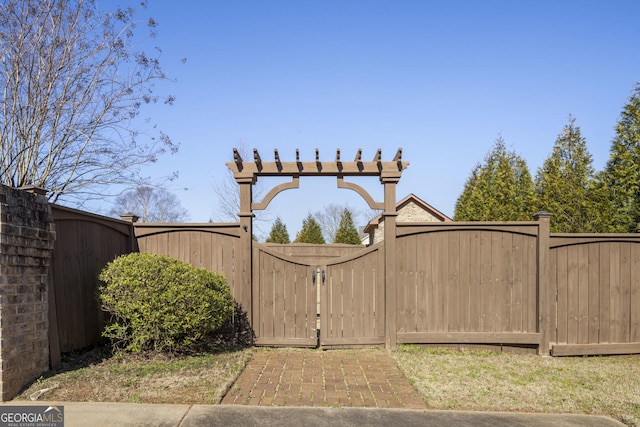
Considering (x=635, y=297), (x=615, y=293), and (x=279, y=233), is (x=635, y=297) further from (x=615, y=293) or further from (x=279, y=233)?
(x=279, y=233)

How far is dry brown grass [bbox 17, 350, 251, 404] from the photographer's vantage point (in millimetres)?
3934

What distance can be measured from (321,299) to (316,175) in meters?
1.88

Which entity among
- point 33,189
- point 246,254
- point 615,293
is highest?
A: point 33,189

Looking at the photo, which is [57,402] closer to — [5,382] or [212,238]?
[5,382]

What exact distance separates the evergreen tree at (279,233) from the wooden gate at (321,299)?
607 inches

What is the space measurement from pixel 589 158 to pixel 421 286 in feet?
22.1

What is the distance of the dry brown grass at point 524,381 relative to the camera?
3.95m

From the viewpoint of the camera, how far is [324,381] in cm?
458

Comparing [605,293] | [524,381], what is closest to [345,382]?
[524,381]

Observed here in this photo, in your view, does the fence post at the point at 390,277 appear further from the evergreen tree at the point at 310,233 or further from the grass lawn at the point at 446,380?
the evergreen tree at the point at 310,233

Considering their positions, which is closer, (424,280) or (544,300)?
(544,300)

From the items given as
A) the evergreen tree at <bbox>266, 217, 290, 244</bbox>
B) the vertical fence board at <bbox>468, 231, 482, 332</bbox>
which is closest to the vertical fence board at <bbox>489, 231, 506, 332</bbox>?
the vertical fence board at <bbox>468, 231, 482, 332</bbox>

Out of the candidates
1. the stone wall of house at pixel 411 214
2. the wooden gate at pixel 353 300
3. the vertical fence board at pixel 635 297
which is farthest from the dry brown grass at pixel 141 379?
the stone wall of house at pixel 411 214

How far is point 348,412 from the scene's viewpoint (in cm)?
367
